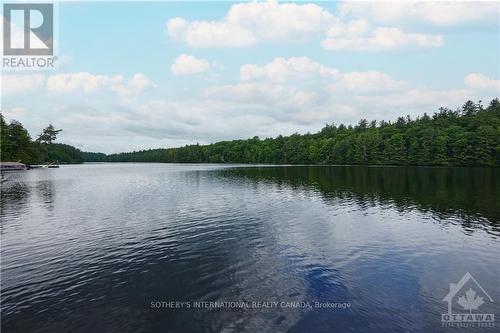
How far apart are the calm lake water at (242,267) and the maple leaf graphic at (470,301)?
38 centimetres

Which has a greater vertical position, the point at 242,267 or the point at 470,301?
the point at 242,267

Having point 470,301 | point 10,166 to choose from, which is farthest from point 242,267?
point 10,166

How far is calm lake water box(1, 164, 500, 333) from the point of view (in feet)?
50.1

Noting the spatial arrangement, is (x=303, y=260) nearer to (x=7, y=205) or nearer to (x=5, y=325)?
(x=5, y=325)

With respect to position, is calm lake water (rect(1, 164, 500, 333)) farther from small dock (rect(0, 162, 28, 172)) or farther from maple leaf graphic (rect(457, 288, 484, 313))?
small dock (rect(0, 162, 28, 172))

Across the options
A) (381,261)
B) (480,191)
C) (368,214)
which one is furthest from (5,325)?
(480,191)

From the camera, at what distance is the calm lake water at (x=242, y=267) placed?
15.3 metres

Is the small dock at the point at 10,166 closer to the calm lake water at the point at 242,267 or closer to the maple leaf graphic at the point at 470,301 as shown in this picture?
the calm lake water at the point at 242,267
